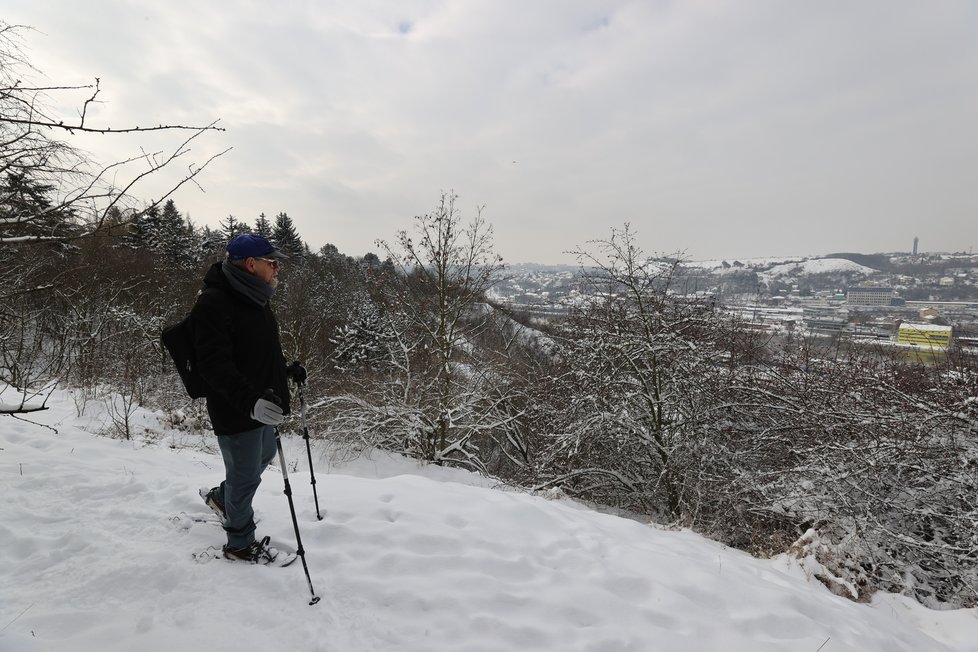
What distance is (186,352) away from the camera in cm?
252

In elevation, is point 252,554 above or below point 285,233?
below

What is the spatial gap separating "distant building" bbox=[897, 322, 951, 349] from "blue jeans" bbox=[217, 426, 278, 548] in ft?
36.3

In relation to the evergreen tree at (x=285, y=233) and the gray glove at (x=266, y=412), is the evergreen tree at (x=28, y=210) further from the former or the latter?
the evergreen tree at (x=285, y=233)

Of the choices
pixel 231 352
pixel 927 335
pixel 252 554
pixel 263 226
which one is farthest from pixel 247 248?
pixel 263 226

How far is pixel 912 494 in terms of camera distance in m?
5.57

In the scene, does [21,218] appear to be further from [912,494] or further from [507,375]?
[507,375]

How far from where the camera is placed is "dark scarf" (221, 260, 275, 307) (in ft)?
8.51

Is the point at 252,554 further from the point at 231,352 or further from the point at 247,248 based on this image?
the point at 247,248

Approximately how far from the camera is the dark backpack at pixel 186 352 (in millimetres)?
2496

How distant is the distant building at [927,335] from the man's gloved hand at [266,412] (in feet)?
35.8

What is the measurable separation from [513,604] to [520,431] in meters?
10.7

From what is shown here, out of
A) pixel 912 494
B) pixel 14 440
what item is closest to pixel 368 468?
pixel 14 440

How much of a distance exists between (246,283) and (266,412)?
83 centimetres

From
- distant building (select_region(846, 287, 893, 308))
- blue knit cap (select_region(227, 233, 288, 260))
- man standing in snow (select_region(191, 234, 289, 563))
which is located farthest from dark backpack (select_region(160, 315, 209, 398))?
distant building (select_region(846, 287, 893, 308))
